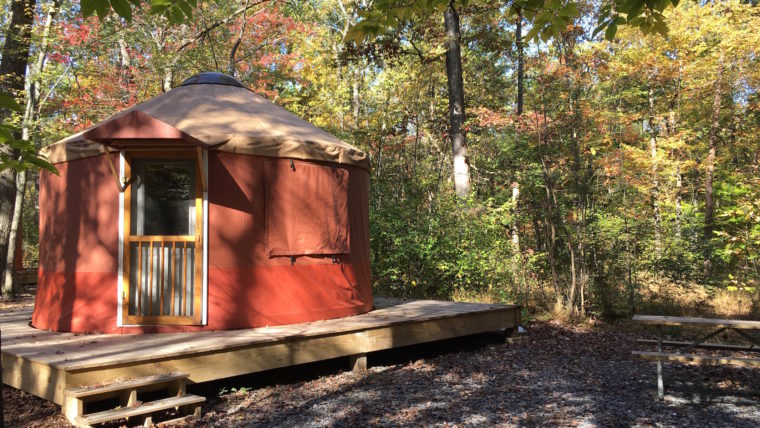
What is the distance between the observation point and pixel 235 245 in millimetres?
4930

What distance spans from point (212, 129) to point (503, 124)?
23.9 ft

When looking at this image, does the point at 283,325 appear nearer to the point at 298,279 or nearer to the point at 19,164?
the point at 298,279

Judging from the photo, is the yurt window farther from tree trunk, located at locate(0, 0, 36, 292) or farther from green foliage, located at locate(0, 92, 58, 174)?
tree trunk, located at locate(0, 0, 36, 292)

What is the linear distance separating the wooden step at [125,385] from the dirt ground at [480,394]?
0.33m

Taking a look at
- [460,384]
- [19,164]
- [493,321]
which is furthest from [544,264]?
[19,164]

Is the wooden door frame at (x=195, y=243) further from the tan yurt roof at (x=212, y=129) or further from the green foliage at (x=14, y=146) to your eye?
the green foliage at (x=14, y=146)

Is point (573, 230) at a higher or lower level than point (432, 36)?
lower

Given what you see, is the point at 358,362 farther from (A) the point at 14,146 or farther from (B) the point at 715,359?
(A) the point at 14,146

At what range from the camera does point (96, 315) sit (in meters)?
4.81

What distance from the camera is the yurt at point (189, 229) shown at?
15.7ft

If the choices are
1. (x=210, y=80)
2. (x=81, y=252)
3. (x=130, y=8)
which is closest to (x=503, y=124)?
(x=210, y=80)

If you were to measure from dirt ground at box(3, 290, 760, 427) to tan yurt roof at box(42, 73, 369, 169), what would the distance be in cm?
205

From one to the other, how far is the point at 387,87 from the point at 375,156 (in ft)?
6.89

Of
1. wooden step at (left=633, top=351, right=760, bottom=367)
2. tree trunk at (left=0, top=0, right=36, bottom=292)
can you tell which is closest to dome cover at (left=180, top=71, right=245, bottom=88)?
tree trunk at (left=0, top=0, right=36, bottom=292)
